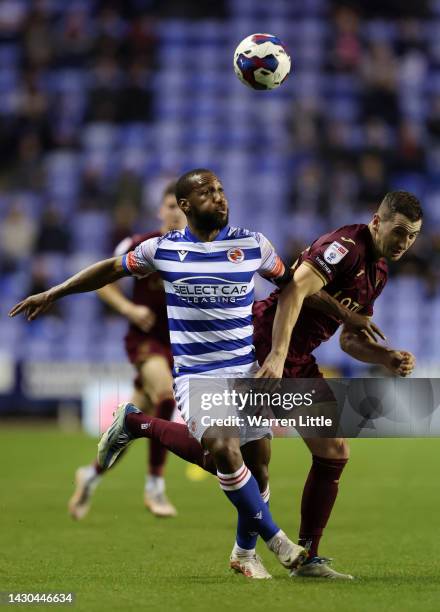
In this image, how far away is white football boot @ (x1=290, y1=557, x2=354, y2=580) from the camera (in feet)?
18.5

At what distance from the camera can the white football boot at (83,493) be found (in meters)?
8.38

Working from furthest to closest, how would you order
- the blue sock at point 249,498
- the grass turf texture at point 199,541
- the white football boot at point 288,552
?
the blue sock at point 249,498
the white football boot at point 288,552
the grass turf texture at point 199,541

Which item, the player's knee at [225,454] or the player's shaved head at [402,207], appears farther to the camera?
the player's shaved head at [402,207]

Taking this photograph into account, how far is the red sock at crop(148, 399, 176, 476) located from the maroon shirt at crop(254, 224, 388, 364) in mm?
2727

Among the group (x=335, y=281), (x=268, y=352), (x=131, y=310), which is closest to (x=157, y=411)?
(x=131, y=310)

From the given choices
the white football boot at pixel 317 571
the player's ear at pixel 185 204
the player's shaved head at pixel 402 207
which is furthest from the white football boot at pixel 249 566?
the player's shaved head at pixel 402 207

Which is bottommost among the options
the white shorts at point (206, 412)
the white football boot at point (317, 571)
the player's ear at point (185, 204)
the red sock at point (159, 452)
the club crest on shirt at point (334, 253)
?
the red sock at point (159, 452)

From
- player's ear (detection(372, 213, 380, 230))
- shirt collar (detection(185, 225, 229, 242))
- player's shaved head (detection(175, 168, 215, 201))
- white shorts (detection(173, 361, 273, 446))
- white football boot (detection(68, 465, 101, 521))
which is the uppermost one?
player's shaved head (detection(175, 168, 215, 201))

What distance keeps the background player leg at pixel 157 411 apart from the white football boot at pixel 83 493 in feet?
1.39

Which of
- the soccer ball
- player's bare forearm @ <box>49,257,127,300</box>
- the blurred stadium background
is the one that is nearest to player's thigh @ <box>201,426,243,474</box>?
player's bare forearm @ <box>49,257,127,300</box>

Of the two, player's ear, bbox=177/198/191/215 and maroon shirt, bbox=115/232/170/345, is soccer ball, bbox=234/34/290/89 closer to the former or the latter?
maroon shirt, bbox=115/232/170/345

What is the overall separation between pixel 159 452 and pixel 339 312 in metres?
3.29

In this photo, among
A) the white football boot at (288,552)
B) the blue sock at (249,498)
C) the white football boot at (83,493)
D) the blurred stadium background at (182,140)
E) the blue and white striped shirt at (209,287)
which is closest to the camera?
the white football boot at (288,552)

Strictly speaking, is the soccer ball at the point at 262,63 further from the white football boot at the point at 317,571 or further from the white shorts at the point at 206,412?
the white football boot at the point at 317,571
